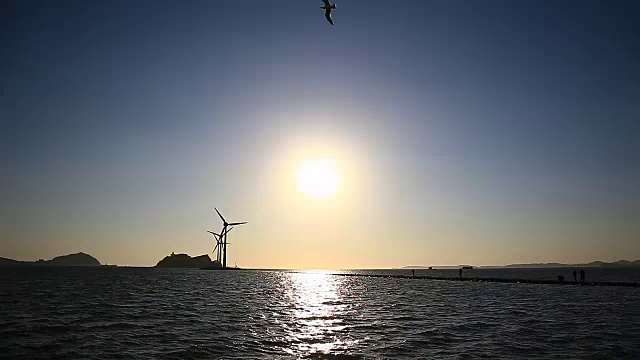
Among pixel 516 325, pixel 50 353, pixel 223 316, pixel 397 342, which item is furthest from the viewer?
pixel 223 316

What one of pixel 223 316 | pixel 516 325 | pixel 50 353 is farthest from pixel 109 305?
pixel 516 325

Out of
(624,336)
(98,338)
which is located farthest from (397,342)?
(98,338)

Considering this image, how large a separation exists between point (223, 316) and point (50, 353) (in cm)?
2127

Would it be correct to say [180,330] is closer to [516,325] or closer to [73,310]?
[73,310]

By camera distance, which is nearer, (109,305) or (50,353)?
(50,353)

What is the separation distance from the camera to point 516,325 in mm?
42281

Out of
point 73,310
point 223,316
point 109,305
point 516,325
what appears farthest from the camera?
point 109,305

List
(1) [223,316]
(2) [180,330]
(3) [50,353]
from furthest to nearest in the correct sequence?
(1) [223,316], (2) [180,330], (3) [50,353]

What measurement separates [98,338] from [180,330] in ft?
20.9

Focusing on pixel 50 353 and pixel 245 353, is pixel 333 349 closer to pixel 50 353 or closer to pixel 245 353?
pixel 245 353

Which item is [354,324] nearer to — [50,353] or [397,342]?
[397,342]

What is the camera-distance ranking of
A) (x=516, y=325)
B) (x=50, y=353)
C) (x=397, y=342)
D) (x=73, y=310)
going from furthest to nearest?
(x=73, y=310)
(x=516, y=325)
(x=397, y=342)
(x=50, y=353)

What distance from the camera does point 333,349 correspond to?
31.1m

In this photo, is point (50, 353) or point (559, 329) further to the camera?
point (559, 329)
